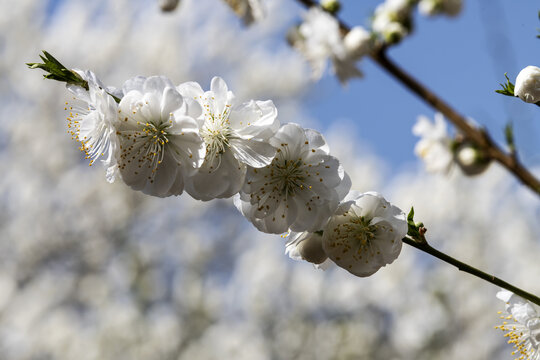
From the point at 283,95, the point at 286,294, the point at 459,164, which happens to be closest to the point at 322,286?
the point at 286,294

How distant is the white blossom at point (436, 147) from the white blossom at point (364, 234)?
1535mm

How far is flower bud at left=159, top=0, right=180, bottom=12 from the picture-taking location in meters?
2.05

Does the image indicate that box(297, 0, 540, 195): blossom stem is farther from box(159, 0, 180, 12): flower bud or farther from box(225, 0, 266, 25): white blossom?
box(159, 0, 180, 12): flower bud

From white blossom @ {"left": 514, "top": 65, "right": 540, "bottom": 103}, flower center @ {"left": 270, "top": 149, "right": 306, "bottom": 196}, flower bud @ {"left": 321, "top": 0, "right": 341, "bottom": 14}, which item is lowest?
flower center @ {"left": 270, "top": 149, "right": 306, "bottom": 196}

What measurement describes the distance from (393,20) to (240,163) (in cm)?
161

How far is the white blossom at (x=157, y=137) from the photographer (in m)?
0.76

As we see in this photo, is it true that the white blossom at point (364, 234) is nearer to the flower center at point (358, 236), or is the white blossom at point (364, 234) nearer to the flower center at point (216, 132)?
the flower center at point (358, 236)

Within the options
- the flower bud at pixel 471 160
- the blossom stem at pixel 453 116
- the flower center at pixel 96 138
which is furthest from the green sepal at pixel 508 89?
Answer: the flower bud at pixel 471 160

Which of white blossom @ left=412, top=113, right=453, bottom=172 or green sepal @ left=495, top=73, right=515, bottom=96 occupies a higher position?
white blossom @ left=412, top=113, right=453, bottom=172

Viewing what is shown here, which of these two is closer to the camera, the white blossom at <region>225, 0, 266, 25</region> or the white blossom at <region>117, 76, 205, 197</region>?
the white blossom at <region>117, 76, 205, 197</region>

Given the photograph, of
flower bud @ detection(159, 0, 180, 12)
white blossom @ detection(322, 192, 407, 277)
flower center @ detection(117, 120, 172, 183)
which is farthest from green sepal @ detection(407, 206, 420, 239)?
flower bud @ detection(159, 0, 180, 12)

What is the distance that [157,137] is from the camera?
0.81 m

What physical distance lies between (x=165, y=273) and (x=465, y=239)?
3.74 metres

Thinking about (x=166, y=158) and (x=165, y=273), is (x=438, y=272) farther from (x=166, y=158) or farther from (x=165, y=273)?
(x=166, y=158)
